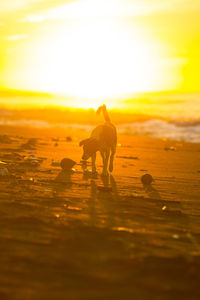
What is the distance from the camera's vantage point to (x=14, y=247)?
513 cm

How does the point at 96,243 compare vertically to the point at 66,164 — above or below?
below

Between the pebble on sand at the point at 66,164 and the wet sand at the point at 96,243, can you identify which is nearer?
the wet sand at the point at 96,243

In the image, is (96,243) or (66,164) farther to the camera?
(66,164)

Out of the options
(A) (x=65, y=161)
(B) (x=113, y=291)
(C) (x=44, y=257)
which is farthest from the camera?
(A) (x=65, y=161)

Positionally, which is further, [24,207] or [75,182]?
[75,182]

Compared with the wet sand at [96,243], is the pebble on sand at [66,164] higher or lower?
higher

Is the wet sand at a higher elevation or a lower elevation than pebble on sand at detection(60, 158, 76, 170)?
lower

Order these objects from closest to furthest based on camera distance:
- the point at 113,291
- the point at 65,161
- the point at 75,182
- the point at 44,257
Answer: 1. the point at 113,291
2. the point at 44,257
3. the point at 75,182
4. the point at 65,161

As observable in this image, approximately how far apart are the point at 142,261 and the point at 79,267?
36.5 inches

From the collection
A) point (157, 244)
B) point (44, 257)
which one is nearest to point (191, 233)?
point (157, 244)

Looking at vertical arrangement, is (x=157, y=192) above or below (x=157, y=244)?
Result: above

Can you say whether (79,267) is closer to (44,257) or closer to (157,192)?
(44,257)

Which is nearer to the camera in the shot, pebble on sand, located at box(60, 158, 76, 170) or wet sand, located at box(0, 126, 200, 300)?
wet sand, located at box(0, 126, 200, 300)

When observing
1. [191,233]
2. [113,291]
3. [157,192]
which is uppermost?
[157,192]
